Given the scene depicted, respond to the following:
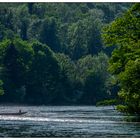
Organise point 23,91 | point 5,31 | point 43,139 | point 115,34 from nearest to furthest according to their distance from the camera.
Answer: point 43,139, point 115,34, point 23,91, point 5,31

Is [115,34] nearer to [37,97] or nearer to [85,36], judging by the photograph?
[37,97]

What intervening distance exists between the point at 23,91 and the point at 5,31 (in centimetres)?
4807

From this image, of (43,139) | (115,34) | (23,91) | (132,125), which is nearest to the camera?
(43,139)

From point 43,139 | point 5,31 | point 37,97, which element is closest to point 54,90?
point 37,97

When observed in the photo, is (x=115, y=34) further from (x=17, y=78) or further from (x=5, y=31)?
(x=5, y=31)

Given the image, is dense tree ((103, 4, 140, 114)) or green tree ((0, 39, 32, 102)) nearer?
dense tree ((103, 4, 140, 114))

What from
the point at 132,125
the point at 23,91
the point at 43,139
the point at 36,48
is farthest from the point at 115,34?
the point at 36,48

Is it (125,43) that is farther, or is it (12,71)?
(12,71)

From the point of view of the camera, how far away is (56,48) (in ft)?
650

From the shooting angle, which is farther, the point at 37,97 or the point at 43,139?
the point at 37,97

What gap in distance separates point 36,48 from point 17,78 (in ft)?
48.2

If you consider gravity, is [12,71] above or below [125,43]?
below

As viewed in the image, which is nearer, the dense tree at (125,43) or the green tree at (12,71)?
the dense tree at (125,43)

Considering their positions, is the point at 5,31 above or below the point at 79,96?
above
